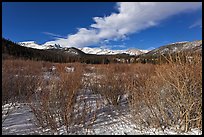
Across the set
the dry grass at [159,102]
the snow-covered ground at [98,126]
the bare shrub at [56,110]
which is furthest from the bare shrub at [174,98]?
the bare shrub at [56,110]

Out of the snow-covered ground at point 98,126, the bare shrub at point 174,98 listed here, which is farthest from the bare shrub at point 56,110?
the bare shrub at point 174,98

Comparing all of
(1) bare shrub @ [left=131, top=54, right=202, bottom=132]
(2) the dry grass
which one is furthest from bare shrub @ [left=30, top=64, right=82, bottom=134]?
(1) bare shrub @ [left=131, top=54, right=202, bottom=132]

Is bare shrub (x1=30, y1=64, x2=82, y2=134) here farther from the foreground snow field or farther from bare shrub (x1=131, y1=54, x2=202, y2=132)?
bare shrub (x1=131, y1=54, x2=202, y2=132)

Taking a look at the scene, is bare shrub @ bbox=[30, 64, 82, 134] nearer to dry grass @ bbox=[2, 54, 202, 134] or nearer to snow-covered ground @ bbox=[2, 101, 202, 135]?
dry grass @ bbox=[2, 54, 202, 134]

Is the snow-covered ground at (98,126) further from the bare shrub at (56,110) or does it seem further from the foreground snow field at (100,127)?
the bare shrub at (56,110)

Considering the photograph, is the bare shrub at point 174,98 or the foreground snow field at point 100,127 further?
the foreground snow field at point 100,127

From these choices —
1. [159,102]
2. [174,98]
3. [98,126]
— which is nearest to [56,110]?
[98,126]

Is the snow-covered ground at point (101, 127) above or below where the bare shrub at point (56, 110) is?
below

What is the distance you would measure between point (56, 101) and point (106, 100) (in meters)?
2.73

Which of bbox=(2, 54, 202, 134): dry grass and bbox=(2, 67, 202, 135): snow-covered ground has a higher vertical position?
bbox=(2, 54, 202, 134): dry grass

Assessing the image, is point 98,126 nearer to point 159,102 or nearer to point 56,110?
point 56,110

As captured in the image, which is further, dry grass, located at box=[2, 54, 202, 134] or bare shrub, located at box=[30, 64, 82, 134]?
bare shrub, located at box=[30, 64, 82, 134]

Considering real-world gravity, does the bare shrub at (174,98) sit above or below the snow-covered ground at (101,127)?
above

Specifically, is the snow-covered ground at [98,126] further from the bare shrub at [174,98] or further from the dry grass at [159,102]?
the bare shrub at [174,98]
